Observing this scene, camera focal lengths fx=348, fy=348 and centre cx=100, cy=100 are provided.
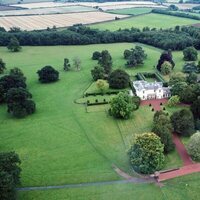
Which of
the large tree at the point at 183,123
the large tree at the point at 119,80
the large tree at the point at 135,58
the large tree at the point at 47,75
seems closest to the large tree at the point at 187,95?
the large tree at the point at 183,123

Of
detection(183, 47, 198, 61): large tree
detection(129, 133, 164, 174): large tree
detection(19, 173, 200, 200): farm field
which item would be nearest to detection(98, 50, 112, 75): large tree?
detection(183, 47, 198, 61): large tree

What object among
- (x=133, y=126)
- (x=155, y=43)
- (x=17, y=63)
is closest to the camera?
(x=133, y=126)

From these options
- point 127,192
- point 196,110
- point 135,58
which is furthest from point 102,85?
point 127,192

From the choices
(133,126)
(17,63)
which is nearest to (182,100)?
(133,126)

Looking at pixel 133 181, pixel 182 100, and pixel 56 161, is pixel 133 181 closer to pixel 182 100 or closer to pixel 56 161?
pixel 56 161

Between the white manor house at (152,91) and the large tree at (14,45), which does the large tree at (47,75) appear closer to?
the white manor house at (152,91)

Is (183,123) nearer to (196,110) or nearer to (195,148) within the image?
(196,110)
